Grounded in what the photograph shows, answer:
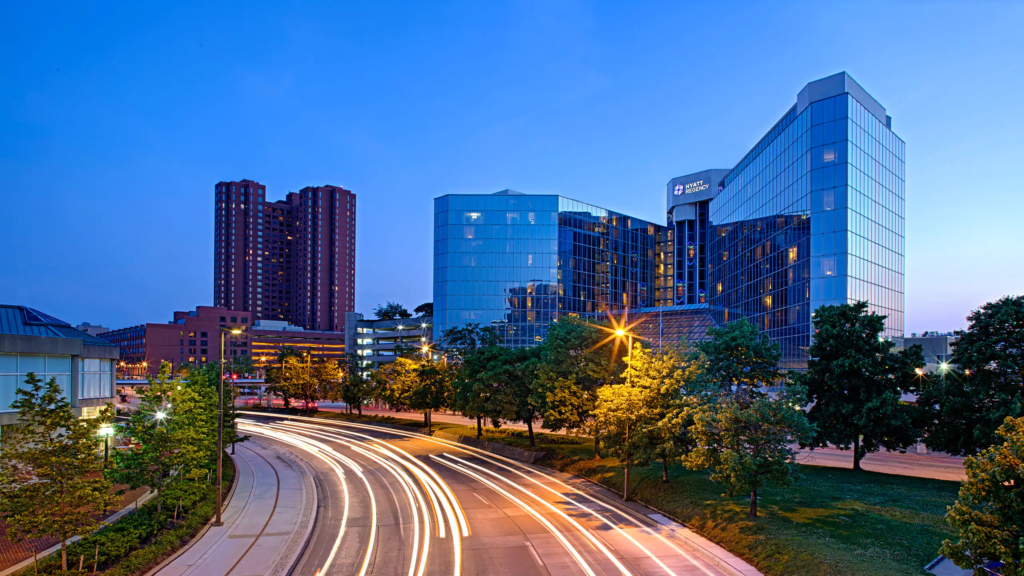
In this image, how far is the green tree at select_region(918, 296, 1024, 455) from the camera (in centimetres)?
2710

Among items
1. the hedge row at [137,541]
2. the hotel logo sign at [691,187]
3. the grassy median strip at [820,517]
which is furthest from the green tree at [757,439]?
the hotel logo sign at [691,187]

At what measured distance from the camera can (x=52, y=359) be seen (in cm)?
3362

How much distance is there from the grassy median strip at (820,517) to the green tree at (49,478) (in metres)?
22.3

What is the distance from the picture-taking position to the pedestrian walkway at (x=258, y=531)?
19.2 metres

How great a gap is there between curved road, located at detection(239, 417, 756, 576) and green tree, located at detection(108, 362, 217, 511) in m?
6.22

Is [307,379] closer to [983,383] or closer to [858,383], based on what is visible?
[858,383]

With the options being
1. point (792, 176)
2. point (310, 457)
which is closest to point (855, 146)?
point (792, 176)

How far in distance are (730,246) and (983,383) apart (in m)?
59.2

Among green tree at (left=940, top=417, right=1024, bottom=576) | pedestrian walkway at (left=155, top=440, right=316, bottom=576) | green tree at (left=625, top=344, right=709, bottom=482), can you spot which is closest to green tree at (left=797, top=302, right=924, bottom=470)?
green tree at (left=625, top=344, right=709, bottom=482)

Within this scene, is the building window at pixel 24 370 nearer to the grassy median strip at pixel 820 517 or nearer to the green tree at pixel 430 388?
the green tree at pixel 430 388

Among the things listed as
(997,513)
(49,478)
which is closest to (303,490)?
(49,478)

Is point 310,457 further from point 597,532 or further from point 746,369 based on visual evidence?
point 746,369

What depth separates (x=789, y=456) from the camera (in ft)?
72.6

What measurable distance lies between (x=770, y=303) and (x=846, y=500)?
155 ft
